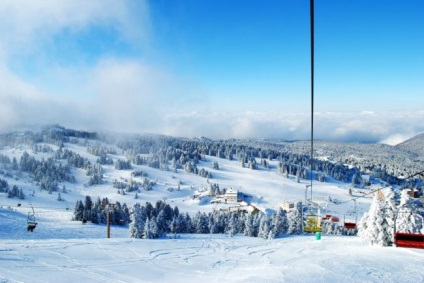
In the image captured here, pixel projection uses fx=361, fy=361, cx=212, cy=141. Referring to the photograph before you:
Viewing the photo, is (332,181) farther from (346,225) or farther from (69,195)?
(346,225)

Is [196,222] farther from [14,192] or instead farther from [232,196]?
[14,192]

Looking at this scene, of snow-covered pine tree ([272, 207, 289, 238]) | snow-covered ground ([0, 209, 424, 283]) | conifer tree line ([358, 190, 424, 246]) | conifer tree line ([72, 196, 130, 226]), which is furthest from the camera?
conifer tree line ([72, 196, 130, 226])

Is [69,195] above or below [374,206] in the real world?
below

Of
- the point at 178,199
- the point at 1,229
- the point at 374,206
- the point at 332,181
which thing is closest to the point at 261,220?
the point at 374,206

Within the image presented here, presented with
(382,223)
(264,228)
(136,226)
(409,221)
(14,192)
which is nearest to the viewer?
(382,223)

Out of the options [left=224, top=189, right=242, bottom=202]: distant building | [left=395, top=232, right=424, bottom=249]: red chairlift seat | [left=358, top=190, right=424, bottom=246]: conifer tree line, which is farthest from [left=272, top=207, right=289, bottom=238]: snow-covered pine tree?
[left=224, top=189, right=242, bottom=202]: distant building

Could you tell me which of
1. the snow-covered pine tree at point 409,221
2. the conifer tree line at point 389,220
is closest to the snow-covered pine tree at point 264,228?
the conifer tree line at point 389,220

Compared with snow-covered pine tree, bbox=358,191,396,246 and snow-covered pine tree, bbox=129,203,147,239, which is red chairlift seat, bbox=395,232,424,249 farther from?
snow-covered pine tree, bbox=129,203,147,239

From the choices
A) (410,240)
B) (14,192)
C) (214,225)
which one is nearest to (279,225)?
(214,225)

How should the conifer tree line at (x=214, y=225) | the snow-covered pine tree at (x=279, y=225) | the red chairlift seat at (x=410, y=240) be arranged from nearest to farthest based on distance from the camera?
the red chairlift seat at (x=410, y=240) < the conifer tree line at (x=214, y=225) < the snow-covered pine tree at (x=279, y=225)

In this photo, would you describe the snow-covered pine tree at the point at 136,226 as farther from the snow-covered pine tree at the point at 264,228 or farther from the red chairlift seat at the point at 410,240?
the red chairlift seat at the point at 410,240

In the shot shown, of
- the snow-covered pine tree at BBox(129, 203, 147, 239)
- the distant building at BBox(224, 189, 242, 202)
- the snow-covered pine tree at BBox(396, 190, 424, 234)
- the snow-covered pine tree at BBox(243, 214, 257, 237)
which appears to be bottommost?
the distant building at BBox(224, 189, 242, 202)
